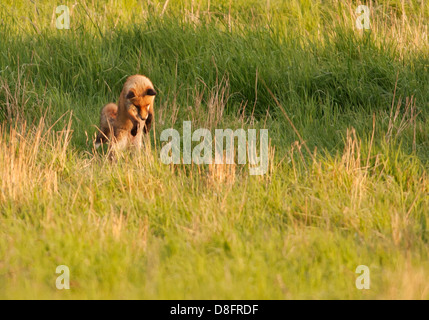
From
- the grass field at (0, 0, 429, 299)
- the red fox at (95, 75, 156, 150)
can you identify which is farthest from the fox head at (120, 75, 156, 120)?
the grass field at (0, 0, 429, 299)

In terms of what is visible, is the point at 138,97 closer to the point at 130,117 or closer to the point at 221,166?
the point at 130,117

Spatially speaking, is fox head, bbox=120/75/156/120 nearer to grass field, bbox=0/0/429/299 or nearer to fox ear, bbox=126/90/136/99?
fox ear, bbox=126/90/136/99

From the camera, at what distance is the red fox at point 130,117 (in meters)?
6.80

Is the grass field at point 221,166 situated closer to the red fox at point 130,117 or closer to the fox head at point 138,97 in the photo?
the red fox at point 130,117

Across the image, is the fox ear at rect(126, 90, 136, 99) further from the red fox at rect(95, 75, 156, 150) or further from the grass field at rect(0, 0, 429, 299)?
the grass field at rect(0, 0, 429, 299)

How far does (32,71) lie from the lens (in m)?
8.72

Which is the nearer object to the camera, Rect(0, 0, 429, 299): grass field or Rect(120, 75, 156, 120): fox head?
Rect(0, 0, 429, 299): grass field

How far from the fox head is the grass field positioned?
1.37ft

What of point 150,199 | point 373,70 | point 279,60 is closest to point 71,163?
point 150,199

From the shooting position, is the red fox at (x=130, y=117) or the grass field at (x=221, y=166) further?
the red fox at (x=130, y=117)

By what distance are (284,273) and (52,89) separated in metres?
5.00

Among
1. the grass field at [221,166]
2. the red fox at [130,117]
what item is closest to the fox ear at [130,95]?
the red fox at [130,117]

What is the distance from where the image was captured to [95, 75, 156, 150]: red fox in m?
6.80

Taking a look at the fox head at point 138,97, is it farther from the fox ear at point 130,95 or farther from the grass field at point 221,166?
the grass field at point 221,166
